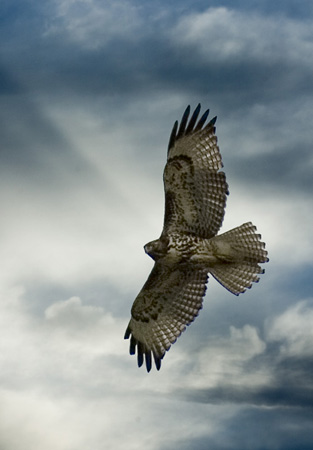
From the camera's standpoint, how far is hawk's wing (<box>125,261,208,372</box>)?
17344mm

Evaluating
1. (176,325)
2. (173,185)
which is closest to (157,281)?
(176,325)

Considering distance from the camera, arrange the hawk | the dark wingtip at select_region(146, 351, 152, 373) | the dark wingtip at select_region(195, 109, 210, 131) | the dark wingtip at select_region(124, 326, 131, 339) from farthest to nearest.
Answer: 1. the dark wingtip at select_region(124, 326, 131, 339)
2. the dark wingtip at select_region(146, 351, 152, 373)
3. the dark wingtip at select_region(195, 109, 210, 131)
4. the hawk

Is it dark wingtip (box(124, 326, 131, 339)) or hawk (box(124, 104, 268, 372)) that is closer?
hawk (box(124, 104, 268, 372))

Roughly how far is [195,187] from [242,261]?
173cm

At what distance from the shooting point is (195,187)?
16.7 metres

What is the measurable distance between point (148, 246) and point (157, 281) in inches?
39.2

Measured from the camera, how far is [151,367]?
56.8 feet

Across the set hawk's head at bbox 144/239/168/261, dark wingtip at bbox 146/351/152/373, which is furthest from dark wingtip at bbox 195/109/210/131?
dark wingtip at bbox 146/351/152/373

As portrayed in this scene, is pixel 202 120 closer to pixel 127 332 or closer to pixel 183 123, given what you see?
pixel 183 123

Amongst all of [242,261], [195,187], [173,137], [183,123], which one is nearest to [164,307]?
[242,261]

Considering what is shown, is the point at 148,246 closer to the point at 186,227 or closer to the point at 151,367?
the point at 186,227

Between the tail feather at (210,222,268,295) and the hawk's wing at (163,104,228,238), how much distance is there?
0.42 m

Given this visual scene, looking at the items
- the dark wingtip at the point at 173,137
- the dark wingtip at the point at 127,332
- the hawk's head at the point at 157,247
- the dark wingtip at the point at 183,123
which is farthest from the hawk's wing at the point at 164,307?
the dark wingtip at the point at 183,123

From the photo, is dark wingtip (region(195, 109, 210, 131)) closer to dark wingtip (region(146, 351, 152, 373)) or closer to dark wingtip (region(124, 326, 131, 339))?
dark wingtip (region(124, 326, 131, 339))
